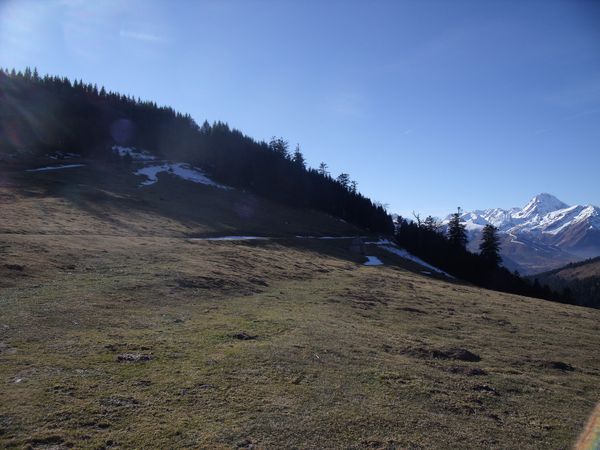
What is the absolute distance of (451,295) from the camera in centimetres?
4434

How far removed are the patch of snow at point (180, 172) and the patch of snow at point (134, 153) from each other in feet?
32.6

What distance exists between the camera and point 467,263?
10569 cm

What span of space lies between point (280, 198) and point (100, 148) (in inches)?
2281

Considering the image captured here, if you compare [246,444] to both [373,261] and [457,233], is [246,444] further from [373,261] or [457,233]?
[457,233]

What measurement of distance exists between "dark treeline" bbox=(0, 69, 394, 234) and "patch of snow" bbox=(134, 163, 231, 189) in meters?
7.76

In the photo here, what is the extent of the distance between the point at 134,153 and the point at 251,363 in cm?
12635

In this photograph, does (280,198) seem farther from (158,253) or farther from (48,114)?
(158,253)

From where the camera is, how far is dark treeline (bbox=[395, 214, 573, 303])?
96.9 m

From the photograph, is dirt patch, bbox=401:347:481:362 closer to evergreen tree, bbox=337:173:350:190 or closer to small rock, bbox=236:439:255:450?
small rock, bbox=236:439:255:450

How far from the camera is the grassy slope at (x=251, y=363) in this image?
36.1 ft

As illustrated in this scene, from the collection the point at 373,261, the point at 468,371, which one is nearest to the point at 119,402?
the point at 468,371

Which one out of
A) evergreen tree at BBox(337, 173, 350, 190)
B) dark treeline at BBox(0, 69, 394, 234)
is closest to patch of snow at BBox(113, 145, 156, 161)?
dark treeline at BBox(0, 69, 394, 234)

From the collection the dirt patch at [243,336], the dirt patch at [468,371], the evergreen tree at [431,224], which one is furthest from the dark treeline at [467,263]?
the dirt patch at [243,336]

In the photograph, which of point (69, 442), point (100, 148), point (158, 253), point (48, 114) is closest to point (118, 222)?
point (158, 253)
